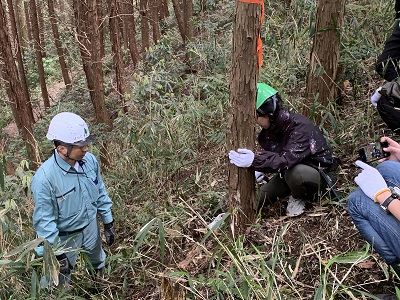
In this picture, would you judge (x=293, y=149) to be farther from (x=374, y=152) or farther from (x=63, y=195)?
(x=63, y=195)

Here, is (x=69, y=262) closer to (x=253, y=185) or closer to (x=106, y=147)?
(x=253, y=185)

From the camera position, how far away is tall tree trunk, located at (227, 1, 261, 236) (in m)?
2.39

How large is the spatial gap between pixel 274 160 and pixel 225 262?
2.78ft

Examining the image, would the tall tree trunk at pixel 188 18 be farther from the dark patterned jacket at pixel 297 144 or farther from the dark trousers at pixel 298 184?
the dark patterned jacket at pixel 297 144

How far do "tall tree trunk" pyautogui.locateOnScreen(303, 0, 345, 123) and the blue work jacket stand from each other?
220 centimetres

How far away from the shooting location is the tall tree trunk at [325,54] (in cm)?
373

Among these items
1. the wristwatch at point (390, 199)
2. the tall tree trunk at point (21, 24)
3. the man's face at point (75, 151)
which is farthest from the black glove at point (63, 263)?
the tall tree trunk at point (21, 24)

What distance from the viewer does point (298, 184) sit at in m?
3.13

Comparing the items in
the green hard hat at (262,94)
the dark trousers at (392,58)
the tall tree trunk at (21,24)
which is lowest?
the tall tree trunk at (21,24)

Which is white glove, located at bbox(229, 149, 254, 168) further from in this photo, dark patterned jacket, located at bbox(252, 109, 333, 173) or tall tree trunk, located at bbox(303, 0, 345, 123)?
tall tree trunk, located at bbox(303, 0, 345, 123)

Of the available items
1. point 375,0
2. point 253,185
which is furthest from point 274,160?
point 375,0

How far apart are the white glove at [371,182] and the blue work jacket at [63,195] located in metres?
2.11

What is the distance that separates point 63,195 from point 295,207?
1.89m

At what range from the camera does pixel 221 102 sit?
5.25 m
